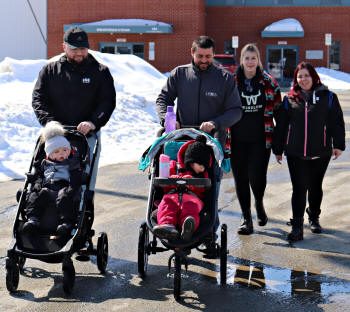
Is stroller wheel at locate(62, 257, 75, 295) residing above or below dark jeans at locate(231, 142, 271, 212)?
below

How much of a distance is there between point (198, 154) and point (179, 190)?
379mm

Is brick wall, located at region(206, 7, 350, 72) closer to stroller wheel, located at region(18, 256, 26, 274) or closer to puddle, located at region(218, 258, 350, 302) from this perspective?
puddle, located at region(218, 258, 350, 302)

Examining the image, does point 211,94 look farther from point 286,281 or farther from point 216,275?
point 286,281

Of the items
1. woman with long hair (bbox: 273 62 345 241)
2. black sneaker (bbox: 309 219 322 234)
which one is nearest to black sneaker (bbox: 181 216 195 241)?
woman with long hair (bbox: 273 62 345 241)

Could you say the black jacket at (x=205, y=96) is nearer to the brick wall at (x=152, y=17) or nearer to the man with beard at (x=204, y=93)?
the man with beard at (x=204, y=93)

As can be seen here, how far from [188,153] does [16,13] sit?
4525 centimetres

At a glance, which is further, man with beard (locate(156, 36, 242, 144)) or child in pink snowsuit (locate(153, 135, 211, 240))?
man with beard (locate(156, 36, 242, 144))

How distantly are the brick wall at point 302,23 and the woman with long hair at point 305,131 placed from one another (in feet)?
138

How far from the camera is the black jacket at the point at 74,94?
6957 millimetres

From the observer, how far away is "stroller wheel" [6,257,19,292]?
19.0ft

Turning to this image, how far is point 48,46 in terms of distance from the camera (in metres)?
48.5

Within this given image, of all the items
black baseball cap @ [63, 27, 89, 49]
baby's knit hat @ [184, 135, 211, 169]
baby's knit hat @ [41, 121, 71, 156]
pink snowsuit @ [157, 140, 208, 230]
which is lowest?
pink snowsuit @ [157, 140, 208, 230]

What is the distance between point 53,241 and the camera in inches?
Result: 233

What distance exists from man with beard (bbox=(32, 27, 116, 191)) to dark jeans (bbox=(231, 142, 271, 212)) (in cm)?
168
